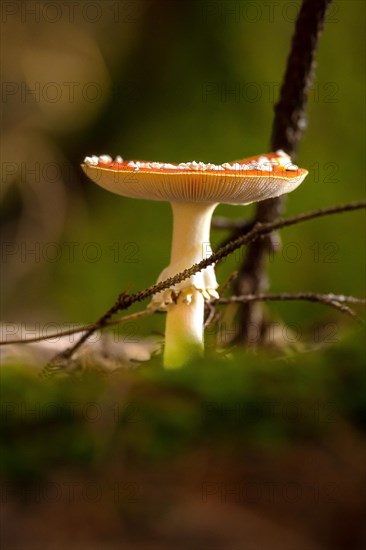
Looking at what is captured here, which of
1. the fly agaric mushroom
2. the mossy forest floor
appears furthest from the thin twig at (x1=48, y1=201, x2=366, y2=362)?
the mossy forest floor

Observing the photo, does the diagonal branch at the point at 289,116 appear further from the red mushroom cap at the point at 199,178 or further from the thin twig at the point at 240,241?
the thin twig at the point at 240,241

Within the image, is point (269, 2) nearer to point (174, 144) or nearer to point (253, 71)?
point (253, 71)

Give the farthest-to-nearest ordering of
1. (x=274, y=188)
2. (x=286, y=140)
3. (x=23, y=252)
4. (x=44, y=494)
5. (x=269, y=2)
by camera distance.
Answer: (x=23, y=252)
(x=269, y=2)
(x=286, y=140)
(x=274, y=188)
(x=44, y=494)

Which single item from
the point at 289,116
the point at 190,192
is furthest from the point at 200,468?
the point at 289,116

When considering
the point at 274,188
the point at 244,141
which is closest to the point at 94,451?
the point at 274,188

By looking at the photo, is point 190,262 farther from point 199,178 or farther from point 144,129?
point 144,129

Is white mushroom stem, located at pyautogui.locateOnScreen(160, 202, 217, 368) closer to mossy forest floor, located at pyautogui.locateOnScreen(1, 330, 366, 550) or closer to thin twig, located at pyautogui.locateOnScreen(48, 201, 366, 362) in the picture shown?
thin twig, located at pyautogui.locateOnScreen(48, 201, 366, 362)

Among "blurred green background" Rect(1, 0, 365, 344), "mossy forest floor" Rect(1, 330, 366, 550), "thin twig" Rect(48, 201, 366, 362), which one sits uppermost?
"blurred green background" Rect(1, 0, 365, 344)
